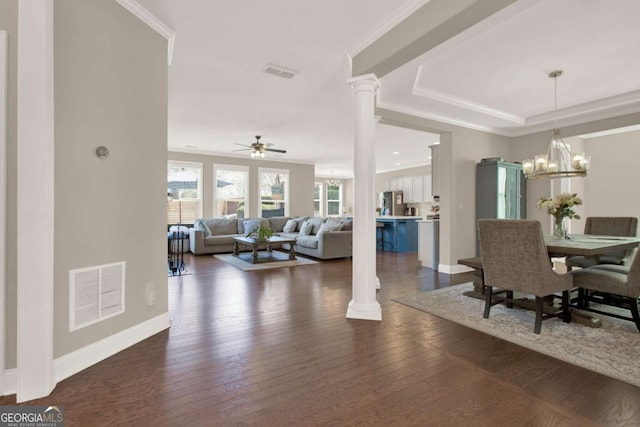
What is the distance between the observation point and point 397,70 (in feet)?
11.3

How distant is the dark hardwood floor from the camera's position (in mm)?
1651

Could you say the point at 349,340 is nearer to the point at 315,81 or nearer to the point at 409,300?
the point at 409,300

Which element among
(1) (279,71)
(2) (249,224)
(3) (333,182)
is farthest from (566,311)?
(3) (333,182)

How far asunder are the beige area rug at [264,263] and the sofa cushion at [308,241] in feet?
1.05

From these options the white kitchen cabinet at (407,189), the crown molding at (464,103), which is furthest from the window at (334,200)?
the crown molding at (464,103)

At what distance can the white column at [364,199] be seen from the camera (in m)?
3.15

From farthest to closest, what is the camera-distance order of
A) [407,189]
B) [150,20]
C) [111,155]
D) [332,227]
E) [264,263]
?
[407,189] < [332,227] < [264,263] < [150,20] < [111,155]

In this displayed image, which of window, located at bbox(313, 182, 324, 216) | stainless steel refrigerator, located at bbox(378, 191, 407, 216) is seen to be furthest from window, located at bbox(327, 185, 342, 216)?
stainless steel refrigerator, located at bbox(378, 191, 407, 216)

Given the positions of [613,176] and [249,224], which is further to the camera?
[249,224]

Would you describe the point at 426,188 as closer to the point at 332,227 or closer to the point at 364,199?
the point at 332,227

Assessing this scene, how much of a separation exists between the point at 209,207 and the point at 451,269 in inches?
251

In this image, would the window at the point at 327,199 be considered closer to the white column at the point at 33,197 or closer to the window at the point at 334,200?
the window at the point at 334,200

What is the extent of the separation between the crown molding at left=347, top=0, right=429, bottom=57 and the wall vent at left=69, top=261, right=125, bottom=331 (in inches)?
109

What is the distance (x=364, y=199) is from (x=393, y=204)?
27.1 feet
